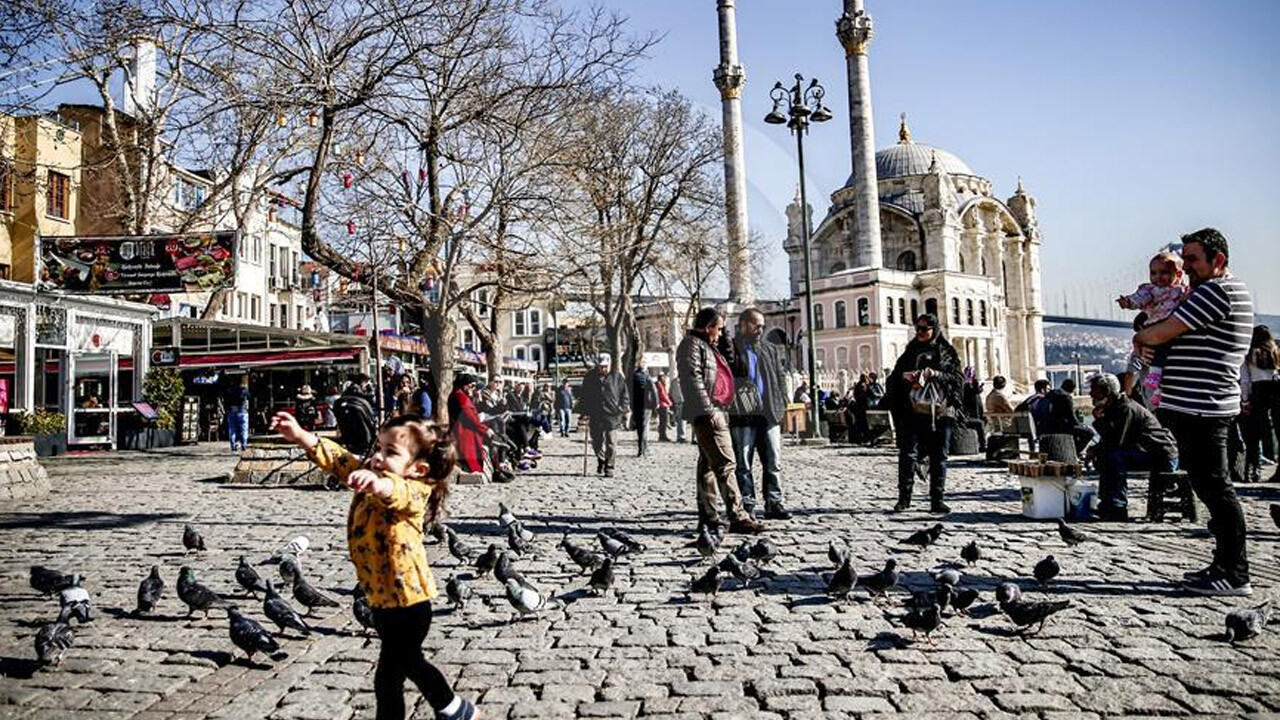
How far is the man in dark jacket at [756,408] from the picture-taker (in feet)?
27.8

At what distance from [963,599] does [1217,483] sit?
1.77 m

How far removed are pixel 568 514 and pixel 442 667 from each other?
17.8 ft

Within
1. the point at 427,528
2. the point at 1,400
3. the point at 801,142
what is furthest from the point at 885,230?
the point at 427,528

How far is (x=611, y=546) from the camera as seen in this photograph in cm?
633

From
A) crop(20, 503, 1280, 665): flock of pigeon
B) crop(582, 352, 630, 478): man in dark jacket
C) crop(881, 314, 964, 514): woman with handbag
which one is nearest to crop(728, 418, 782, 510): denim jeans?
crop(881, 314, 964, 514): woman with handbag

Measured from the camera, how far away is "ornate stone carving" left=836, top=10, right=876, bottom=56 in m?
61.3

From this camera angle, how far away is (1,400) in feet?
60.4

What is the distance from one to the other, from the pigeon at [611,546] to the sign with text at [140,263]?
42.5 ft

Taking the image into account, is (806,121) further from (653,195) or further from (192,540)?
(192,540)

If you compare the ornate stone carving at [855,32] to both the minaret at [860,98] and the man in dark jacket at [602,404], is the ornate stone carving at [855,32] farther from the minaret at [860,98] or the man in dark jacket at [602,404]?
the man in dark jacket at [602,404]

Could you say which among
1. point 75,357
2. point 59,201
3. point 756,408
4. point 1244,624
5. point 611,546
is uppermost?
point 59,201

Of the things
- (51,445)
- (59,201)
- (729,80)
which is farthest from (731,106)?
(51,445)

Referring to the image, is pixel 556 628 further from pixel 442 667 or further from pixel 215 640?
pixel 215 640

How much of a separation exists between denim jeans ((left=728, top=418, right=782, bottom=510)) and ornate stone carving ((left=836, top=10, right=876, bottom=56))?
59268 millimetres
